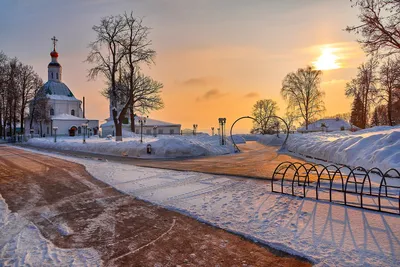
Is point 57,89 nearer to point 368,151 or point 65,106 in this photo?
point 65,106

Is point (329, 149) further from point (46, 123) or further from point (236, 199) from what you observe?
point (46, 123)

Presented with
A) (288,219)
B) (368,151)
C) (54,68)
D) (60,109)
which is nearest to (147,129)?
(60,109)

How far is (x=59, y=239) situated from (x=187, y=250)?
2.59 meters

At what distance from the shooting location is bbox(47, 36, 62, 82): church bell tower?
71.9 metres

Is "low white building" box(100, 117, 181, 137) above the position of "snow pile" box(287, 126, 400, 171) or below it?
above

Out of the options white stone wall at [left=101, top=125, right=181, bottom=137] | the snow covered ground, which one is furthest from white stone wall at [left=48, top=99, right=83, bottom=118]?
the snow covered ground

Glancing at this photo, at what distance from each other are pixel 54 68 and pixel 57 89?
5.77 meters

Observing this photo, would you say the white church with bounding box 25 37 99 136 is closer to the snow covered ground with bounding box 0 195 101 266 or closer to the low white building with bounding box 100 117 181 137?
the low white building with bounding box 100 117 181 137

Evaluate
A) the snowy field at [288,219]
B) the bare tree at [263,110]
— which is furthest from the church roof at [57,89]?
the snowy field at [288,219]

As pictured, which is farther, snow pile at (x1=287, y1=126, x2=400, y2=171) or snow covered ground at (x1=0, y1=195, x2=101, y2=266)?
snow pile at (x1=287, y1=126, x2=400, y2=171)

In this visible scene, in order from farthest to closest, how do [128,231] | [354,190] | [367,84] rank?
[367,84] < [354,190] < [128,231]

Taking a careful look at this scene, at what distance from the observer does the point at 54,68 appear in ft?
237

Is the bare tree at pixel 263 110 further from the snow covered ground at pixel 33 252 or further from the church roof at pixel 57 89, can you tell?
the snow covered ground at pixel 33 252

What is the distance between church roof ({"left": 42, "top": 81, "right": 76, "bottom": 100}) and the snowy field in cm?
6745
